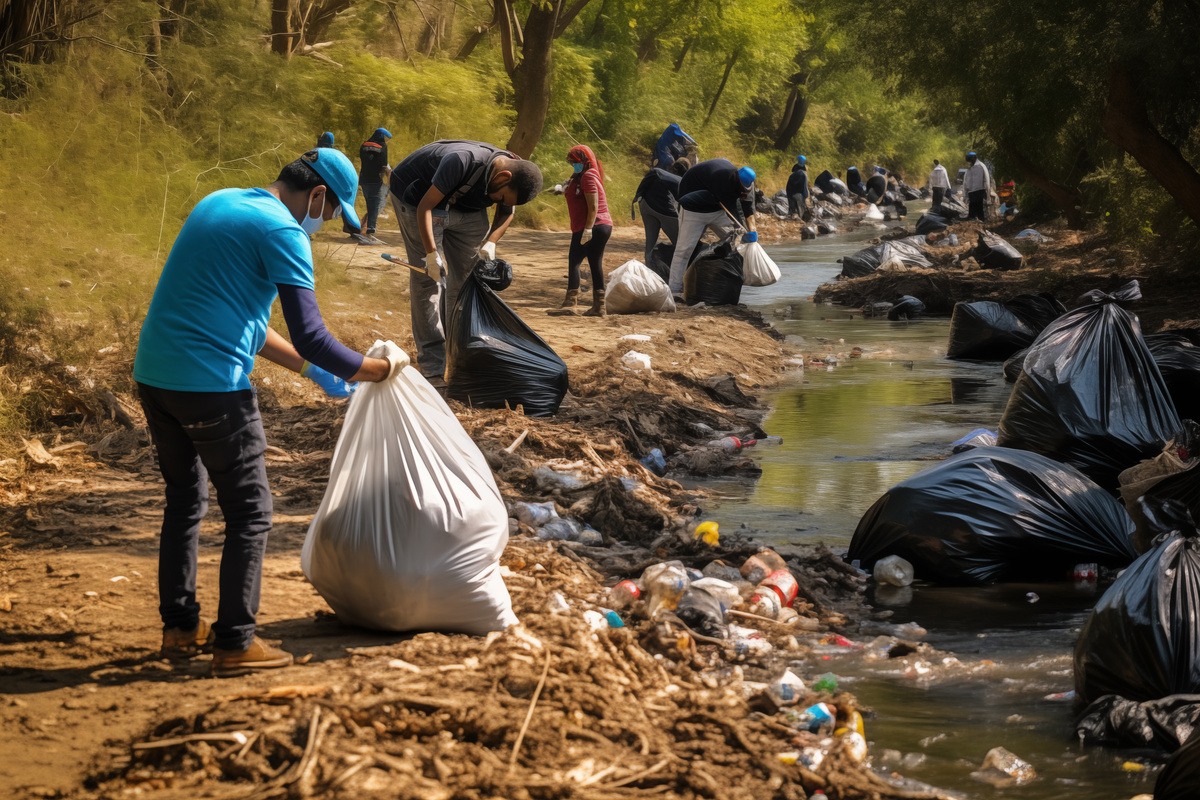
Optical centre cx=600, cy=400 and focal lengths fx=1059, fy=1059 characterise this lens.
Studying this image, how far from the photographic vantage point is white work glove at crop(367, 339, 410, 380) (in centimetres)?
304

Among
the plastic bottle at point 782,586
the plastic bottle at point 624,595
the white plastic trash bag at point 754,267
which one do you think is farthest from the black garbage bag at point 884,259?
the plastic bottle at point 624,595

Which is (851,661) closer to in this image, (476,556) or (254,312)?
(476,556)

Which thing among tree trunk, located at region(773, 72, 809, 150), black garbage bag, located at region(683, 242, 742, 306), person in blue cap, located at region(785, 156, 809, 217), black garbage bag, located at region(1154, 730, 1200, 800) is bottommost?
black garbage bag, located at region(1154, 730, 1200, 800)

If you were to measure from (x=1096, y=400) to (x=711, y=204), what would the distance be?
19.7 ft

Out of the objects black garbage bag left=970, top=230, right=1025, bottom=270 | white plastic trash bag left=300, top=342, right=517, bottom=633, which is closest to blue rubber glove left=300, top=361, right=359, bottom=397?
white plastic trash bag left=300, top=342, right=517, bottom=633

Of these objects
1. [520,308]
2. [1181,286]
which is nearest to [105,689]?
[520,308]

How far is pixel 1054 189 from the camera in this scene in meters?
17.2

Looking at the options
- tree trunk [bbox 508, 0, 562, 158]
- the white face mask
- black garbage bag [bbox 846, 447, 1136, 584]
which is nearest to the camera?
the white face mask

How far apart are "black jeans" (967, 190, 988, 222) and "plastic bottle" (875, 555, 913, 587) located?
19.6 metres

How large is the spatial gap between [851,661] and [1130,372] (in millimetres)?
2607

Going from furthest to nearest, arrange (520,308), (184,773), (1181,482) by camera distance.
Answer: (520,308) < (1181,482) < (184,773)

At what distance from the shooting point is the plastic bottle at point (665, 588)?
11.9ft

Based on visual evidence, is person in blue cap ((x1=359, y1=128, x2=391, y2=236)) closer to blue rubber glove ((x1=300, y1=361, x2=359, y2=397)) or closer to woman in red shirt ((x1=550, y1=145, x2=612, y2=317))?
woman in red shirt ((x1=550, y1=145, x2=612, y2=317))

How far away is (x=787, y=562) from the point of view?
428 centimetres
